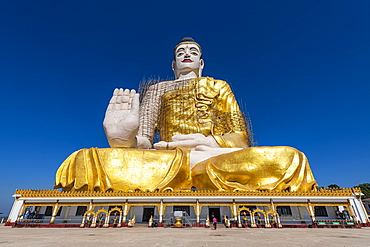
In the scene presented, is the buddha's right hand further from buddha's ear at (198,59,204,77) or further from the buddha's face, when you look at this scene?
buddha's ear at (198,59,204,77)

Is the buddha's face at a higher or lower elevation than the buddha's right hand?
higher

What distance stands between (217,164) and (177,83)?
214 inches

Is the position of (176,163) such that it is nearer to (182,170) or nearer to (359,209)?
(182,170)

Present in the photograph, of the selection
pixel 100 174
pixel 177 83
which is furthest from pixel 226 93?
pixel 100 174

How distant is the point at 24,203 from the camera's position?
19.4 ft

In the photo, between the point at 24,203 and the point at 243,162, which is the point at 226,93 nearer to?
the point at 243,162

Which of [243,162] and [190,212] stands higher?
[243,162]

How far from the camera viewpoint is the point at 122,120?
7.28m

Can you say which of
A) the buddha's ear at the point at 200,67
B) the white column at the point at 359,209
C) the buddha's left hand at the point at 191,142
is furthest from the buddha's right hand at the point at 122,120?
the white column at the point at 359,209

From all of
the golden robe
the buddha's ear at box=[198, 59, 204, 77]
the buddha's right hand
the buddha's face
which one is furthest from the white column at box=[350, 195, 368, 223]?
the buddha's ear at box=[198, 59, 204, 77]

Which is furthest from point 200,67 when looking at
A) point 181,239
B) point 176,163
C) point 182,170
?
point 181,239

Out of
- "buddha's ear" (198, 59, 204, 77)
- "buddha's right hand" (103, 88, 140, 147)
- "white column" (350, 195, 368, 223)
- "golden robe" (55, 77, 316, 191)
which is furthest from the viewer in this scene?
"buddha's ear" (198, 59, 204, 77)

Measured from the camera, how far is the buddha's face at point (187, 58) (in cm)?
1144

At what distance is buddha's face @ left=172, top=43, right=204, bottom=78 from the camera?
11438 mm
